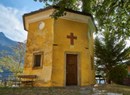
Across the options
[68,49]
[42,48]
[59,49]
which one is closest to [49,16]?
[42,48]

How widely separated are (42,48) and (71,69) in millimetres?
2801

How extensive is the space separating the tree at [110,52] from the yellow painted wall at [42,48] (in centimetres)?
862

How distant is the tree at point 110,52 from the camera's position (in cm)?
2308

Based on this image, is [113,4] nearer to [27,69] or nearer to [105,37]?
[105,37]

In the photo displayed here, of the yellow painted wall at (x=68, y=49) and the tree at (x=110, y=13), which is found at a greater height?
the tree at (x=110, y=13)

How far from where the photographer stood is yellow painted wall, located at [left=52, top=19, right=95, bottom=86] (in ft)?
52.2

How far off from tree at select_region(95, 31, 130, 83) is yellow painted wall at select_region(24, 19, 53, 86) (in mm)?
8625

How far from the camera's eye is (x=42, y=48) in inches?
656

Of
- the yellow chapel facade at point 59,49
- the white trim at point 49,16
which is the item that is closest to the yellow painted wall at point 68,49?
the yellow chapel facade at point 59,49

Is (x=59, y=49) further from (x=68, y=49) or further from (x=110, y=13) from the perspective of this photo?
(x=110, y=13)

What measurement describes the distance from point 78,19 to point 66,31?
4.96 ft

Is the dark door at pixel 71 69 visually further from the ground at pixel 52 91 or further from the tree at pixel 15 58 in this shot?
the tree at pixel 15 58

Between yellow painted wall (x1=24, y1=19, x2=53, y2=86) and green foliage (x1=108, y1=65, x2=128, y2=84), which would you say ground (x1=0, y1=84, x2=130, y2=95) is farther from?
green foliage (x1=108, y1=65, x2=128, y2=84)

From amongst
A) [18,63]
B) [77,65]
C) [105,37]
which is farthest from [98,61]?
[18,63]
